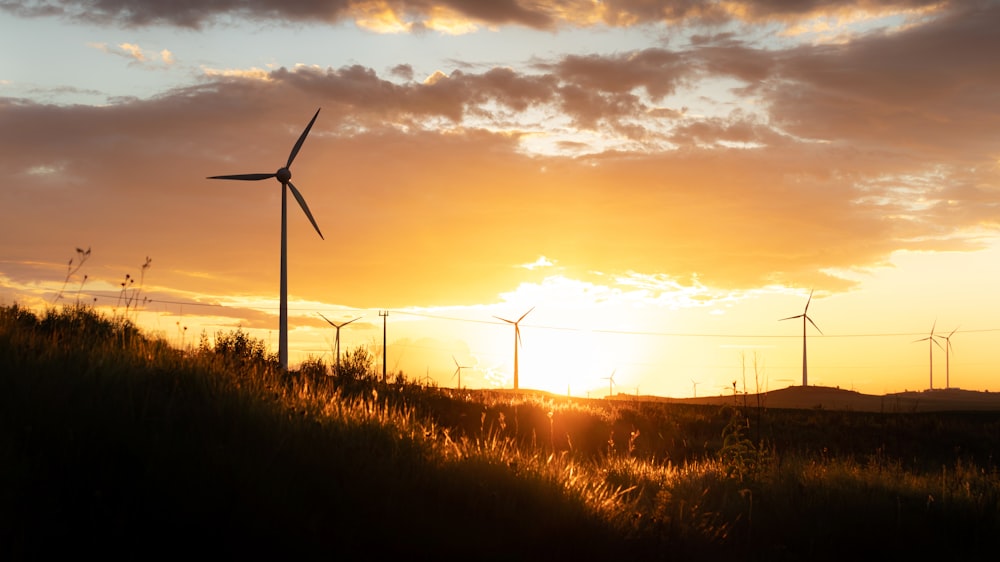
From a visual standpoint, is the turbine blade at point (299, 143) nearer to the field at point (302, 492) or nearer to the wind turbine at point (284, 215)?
the wind turbine at point (284, 215)

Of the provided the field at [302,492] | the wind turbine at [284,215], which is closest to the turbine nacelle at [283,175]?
the wind turbine at [284,215]

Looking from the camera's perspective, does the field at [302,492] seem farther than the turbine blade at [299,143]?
No

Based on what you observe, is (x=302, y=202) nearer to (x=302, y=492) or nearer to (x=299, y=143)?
(x=299, y=143)

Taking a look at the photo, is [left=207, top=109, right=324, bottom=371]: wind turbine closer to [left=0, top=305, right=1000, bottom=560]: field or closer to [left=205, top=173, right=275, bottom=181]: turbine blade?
[left=205, top=173, right=275, bottom=181]: turbine blade

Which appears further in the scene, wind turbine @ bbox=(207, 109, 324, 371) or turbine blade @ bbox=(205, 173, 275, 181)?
turbine blade @ bbox=(205, 173, 275, 181)

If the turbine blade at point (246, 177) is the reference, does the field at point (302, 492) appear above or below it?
below

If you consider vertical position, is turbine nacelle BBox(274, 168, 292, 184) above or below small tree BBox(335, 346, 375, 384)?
above

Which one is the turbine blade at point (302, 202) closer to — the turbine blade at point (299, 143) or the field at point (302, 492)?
the turbine blade at point (299, 143)

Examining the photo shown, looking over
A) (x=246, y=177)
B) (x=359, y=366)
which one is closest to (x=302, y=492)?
(x=359, y=366)

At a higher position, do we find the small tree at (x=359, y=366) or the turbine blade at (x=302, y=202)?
the turbine blade at (x=302, y=202)

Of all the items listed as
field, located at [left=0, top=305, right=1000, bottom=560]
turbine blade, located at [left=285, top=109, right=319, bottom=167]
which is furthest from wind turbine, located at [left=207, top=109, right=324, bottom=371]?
field, located at [left=0, top=305, right=1000, bottom=560]

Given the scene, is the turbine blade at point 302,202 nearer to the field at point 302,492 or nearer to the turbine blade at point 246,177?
the turbine blade at point 246,177

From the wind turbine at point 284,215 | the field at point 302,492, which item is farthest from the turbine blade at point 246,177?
the field at point 302,492

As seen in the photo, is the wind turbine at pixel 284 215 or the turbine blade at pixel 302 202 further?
the turbine blade at pixel 302 202
